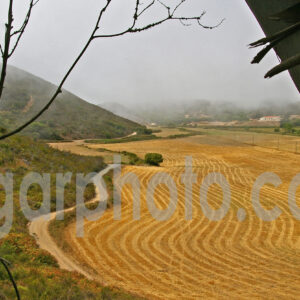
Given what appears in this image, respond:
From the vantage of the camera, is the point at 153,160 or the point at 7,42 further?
the point at 153,160

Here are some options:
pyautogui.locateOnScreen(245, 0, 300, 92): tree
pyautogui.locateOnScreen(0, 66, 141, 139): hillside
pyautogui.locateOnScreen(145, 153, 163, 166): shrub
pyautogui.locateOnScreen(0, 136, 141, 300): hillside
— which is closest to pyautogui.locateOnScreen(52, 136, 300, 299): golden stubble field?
pyautogui.locateOnScreen(0, 136, 141, 300): hillside

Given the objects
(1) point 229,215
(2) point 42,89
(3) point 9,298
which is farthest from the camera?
(2) point 42,89

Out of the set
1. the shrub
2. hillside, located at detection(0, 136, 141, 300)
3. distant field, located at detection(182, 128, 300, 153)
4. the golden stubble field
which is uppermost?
distant field, located at detection(182, 128, 300, 153)

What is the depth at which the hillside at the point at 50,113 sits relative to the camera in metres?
48.6

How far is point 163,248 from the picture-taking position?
9555mm

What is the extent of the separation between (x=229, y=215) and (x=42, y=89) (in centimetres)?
6031

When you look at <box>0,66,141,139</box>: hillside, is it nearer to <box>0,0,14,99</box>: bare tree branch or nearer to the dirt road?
the dirt road

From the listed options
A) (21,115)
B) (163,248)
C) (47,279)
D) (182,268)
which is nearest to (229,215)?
(163,248)

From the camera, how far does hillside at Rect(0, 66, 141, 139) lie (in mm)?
48625

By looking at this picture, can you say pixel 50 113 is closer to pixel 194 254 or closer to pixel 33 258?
pixel 33 258

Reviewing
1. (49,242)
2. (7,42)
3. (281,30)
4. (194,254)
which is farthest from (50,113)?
(281,30)

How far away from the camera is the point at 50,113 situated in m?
58.5

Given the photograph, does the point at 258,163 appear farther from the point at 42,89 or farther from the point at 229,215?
the point at 42,89

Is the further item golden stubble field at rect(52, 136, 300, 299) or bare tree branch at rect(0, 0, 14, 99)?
golden stubble field at rect(52, 136, 300, 299)
